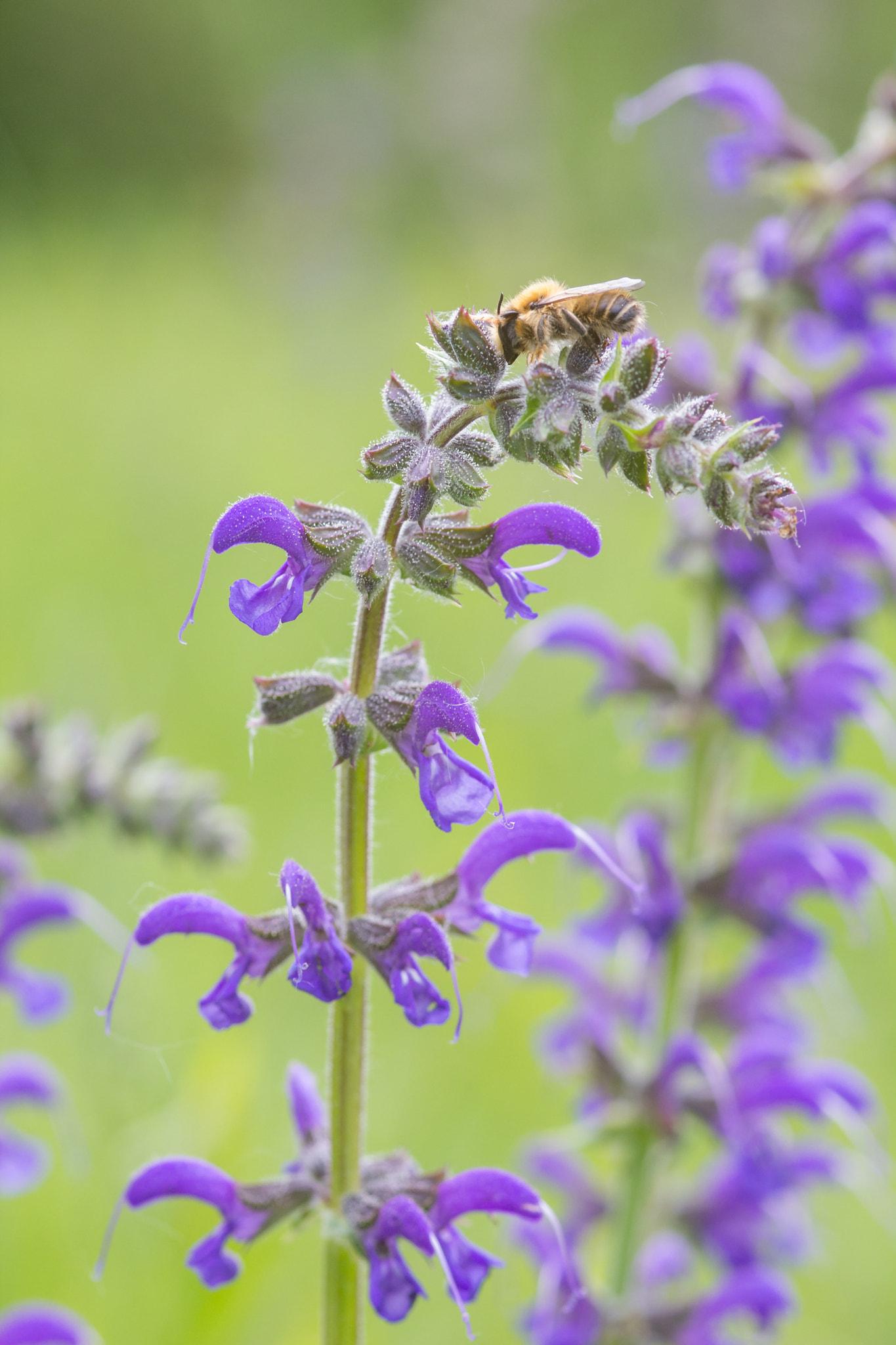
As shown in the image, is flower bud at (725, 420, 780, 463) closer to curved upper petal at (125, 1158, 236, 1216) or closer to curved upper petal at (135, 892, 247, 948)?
curved upper petal at (135, 892, 247, 948)

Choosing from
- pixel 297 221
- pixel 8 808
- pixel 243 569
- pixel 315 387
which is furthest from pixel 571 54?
pixel 8 808

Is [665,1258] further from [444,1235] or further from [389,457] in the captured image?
[389,457]

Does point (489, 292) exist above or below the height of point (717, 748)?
above

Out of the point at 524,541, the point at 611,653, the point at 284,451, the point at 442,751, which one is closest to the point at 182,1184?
the point at 442,751

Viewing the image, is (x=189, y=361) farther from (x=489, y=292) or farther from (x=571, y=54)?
(x=571, y=54)

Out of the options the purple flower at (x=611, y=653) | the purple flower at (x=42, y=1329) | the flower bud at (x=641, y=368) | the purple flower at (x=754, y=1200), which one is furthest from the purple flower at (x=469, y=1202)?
the purple flower at (x=611, y=653)

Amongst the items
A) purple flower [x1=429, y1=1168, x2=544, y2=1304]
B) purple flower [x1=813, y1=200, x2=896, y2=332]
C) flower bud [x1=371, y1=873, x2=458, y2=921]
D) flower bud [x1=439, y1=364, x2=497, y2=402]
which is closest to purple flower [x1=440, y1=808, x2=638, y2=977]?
flower bud [x1=371, y1=873, x2=458, y2=921]
